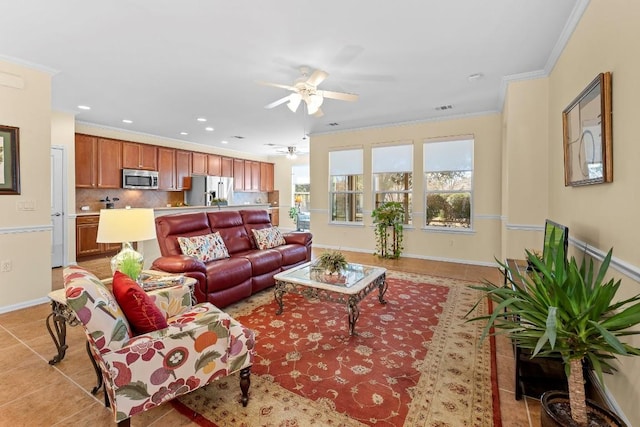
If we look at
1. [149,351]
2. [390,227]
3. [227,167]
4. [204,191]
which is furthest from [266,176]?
[149,351]

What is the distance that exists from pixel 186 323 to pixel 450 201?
17.1ft

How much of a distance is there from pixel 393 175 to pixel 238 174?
4826mm

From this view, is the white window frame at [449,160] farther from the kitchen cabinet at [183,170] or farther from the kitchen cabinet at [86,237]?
the kitchen cabinet at [86,237]

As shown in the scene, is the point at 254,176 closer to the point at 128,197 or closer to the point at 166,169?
the point at 166,169

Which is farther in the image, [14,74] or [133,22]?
[14,74]

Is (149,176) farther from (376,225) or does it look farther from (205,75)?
(376,225)

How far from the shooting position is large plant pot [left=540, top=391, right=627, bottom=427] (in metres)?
1.28

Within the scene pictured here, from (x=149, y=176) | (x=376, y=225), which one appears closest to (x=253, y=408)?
(x=376, y=225)

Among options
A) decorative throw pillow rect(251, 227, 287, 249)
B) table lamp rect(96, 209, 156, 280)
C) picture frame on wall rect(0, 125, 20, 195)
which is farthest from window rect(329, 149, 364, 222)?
picture frame on wall rect(0, 125, 20, 195)

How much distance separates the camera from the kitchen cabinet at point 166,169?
710 centimetres

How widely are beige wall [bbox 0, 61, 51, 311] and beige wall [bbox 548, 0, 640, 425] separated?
526 centimetres

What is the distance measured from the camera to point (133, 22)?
8.57 ft

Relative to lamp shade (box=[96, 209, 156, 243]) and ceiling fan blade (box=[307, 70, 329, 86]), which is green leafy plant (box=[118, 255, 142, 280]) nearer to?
lamp shade (box=[96, 209, 156, 243])

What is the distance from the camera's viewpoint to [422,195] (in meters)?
5.95
